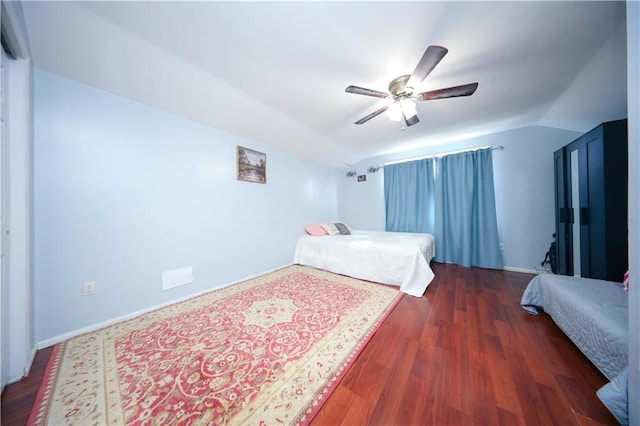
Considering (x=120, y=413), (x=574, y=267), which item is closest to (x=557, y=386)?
(x=574, y=267)

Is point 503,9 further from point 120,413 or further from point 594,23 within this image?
point 120,413

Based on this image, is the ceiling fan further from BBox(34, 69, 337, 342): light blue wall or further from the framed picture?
BBox(34, 69, 337, 342): light blue wall

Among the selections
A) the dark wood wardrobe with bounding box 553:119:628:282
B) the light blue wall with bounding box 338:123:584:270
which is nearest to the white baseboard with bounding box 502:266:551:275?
the light blue wall with bounding box 338:123:584:270

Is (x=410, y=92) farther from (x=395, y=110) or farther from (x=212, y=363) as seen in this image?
(x=212, y=363)

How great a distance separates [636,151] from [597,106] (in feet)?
8.02

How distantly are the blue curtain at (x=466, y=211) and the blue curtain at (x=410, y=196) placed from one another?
0.16 meters

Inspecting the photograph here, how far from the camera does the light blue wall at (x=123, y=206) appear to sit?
1.53m

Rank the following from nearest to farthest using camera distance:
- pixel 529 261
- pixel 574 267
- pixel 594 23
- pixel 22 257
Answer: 1. pixel 22 257
2. pixel 594 23
3. pixel 574 267
4. pixel 529 261

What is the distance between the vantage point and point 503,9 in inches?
49.9

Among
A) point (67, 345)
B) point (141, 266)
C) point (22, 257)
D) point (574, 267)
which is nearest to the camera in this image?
point (22, 257)

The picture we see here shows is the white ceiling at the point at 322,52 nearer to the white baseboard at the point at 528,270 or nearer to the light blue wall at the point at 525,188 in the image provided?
the light blue wall at the point at 525,188

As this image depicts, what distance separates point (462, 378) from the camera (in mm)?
1157

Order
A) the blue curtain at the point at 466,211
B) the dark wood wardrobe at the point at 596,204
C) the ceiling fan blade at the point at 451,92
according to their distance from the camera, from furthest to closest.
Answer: the blue curtain at the point at 466,211
the dark wood wardrobe at the point at 596,204
the ceiling fan blade at the point at 451,92

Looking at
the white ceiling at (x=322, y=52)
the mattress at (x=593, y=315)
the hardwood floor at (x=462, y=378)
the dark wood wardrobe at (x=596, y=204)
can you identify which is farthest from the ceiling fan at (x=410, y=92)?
the hardwood floor at (x=462, y=378)
